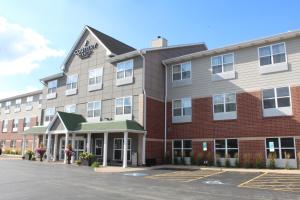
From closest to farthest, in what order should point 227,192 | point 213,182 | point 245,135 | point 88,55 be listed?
1. point 227,192
2. point 213,182
3. point 245,135
4. point 88,55

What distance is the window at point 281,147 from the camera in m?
21.1

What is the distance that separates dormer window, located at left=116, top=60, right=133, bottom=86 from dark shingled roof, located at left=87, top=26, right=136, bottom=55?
226cm

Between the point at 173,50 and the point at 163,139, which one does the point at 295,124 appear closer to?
the point at 163,139

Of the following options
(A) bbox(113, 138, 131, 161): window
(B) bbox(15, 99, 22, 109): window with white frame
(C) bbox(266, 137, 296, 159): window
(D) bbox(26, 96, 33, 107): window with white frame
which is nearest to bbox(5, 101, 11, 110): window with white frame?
(B) bbox(15, 99, 22, 109): window with white frame

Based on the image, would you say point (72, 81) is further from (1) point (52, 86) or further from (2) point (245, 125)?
(2) point (245, 125)

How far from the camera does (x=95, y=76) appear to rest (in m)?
30.6

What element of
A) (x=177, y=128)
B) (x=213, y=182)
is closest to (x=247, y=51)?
(x=177, y=128)

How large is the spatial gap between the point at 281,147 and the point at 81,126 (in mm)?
17268

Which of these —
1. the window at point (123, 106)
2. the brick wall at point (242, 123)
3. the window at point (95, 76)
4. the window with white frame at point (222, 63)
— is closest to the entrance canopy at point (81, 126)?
the window at point (123, 106)

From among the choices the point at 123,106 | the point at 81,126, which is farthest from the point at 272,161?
the point at 81,126

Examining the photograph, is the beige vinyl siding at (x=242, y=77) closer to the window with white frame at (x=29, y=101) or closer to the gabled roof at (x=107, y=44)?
the gabled roof at (x=107, y=44)

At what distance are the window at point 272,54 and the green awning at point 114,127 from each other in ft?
36.8

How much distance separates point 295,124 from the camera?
68.8ft

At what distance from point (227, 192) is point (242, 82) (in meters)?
13.7
